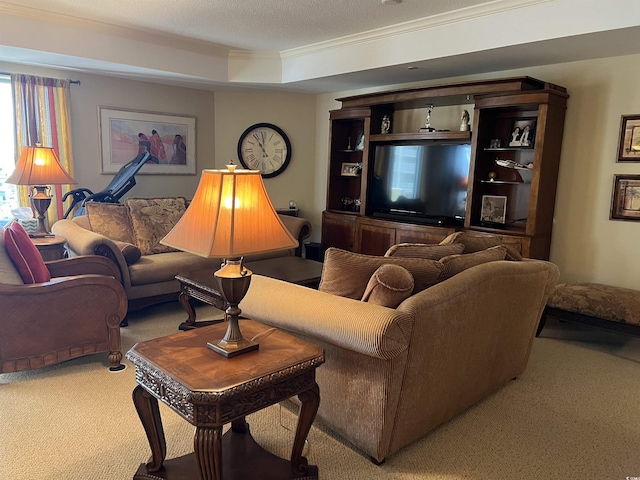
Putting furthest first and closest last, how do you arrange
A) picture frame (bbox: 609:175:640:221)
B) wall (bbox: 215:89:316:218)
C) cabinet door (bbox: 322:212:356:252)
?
1. wall (bbox: 215:89:316:218)
2. cabinet door (bbox: 322:212:356:252)
3. picture frame (bbox: 609:175:640:221)

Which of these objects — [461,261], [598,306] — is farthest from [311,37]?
[598,306]

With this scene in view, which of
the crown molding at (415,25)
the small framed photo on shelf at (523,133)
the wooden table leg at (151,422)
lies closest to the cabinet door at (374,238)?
the small framed photo on shelf at (523,133)

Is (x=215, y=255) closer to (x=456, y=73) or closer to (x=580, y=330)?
(x=580, y=330)

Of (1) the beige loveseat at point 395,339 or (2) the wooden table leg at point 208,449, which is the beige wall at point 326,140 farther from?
(2) the wooden table leg at point 208,449

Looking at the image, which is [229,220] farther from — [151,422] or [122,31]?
[122,31]

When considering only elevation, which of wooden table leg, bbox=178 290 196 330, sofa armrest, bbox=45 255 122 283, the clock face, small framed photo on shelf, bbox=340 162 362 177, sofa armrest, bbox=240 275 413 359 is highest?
the clock face

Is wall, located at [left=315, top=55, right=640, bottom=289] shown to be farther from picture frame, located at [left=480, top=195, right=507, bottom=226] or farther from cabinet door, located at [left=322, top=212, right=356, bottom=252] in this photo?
cabinet door, located at [left=322, top=212, right=356, bottom=252]

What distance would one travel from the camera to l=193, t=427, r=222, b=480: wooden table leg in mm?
1520

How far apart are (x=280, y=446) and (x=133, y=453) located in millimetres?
671

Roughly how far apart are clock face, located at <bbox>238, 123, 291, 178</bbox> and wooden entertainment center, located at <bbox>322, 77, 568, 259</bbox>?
857mm

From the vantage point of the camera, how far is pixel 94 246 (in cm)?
354

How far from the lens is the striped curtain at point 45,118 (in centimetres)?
451

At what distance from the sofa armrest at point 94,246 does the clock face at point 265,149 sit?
8.57ft

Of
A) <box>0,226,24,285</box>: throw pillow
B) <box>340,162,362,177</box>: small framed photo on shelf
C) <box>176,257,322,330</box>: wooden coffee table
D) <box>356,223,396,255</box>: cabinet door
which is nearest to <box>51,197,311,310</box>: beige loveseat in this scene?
<box>176,257,322,330</box>: wooden coffee table
